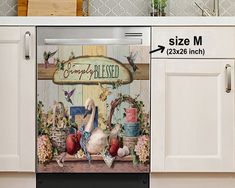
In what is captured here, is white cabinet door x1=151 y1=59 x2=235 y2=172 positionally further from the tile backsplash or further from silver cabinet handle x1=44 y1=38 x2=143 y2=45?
the tile backsplash

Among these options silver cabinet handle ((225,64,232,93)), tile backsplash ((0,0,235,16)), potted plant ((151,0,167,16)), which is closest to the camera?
silver cabinet handle ((225,64,232,93))

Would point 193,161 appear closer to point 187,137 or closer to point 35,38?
point 187,137

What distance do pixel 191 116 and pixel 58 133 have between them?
680 mm

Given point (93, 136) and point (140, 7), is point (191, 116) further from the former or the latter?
point (140, 7)

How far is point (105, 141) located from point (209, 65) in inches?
25.7

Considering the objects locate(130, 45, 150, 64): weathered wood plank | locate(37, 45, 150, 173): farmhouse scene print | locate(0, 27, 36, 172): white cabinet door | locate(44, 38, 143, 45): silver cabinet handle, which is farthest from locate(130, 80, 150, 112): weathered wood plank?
locate(0, 27, 36, 172): white cabinet door

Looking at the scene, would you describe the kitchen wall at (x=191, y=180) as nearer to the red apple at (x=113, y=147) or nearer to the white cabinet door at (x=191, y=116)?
the white cabinet door at (x=191, y=116)

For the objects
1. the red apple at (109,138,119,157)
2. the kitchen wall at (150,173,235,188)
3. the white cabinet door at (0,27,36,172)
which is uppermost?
the white cabinet door at (0,27,36,172)

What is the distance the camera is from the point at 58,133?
2.71 meters

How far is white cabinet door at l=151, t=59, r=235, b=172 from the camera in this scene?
2.71m

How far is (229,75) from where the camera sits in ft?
8.81

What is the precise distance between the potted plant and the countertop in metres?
0.42

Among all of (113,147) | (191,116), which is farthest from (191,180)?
(113,147)

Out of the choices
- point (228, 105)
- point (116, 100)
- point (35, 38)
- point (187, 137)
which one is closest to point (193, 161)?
point (187, 137)
